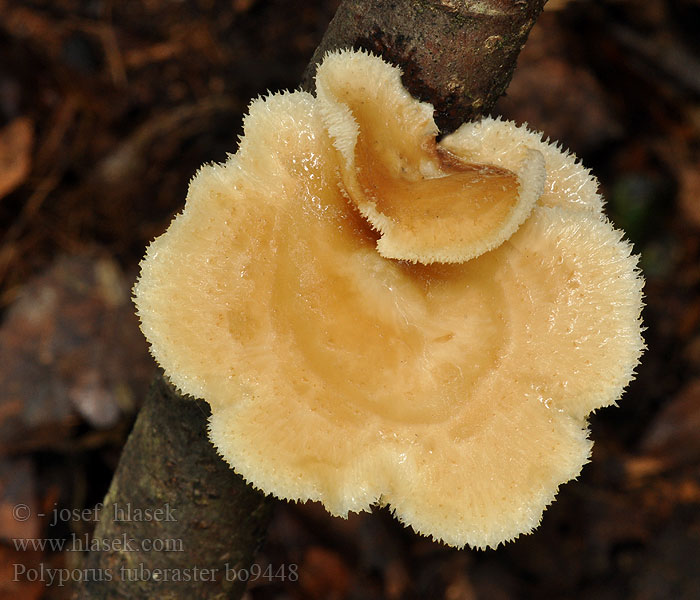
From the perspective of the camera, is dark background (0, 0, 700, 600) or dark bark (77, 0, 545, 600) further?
dark background (0, 0, 700, 600)

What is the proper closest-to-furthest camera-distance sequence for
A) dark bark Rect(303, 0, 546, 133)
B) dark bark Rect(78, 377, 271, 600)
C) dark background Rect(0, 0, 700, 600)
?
1. dark bark Rect(303, 0, 546, 133)
2. dark bark Rect(78, 377, 271, 600)
3. dark background Rect(0, 0, 700, 600)

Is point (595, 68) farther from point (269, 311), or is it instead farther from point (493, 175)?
point (269, 311)

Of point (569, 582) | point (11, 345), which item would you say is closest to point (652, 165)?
point (569, 582)

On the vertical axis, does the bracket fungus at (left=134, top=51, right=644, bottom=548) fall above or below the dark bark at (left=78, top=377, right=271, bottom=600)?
above

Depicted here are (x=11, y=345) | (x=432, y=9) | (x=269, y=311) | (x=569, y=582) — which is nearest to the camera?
(x=432, y=9)

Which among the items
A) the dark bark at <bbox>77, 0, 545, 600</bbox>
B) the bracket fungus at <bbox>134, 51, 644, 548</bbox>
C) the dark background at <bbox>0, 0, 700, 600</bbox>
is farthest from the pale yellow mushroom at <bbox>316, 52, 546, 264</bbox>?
the dark background at <bbox>0, 0, 700, 600</bbox>

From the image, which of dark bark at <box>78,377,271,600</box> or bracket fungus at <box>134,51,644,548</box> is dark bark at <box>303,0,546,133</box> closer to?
bracket fungus at <box>134,51,644,548</box>
